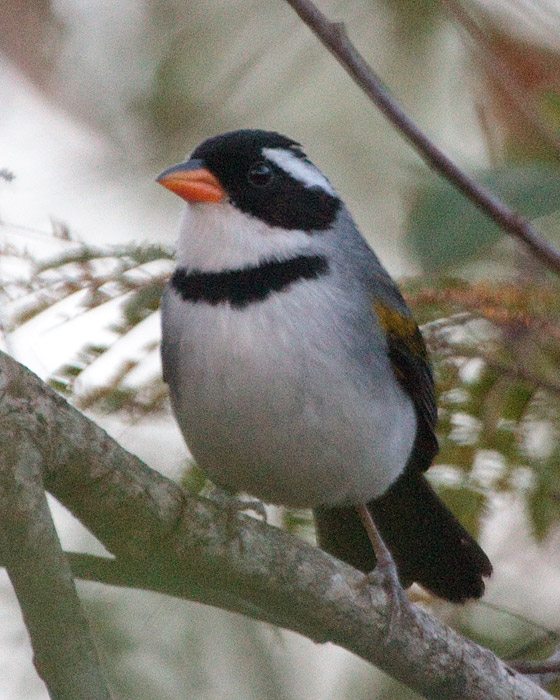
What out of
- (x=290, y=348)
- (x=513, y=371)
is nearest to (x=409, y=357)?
(x=513, y=371)

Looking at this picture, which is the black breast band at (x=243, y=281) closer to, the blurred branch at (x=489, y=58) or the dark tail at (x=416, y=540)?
the blurred branch at (x=489, y=58)

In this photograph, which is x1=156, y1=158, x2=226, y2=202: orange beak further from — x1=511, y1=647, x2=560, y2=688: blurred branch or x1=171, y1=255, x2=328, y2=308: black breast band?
x1=511, y1=647, x2=560, y2=688: blurred branch

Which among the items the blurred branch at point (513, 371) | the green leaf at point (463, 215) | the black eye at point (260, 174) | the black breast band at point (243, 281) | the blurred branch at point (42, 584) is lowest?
the blurred branch at point (513, 371)

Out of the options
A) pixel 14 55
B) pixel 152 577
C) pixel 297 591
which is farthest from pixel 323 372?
pixel 14 55

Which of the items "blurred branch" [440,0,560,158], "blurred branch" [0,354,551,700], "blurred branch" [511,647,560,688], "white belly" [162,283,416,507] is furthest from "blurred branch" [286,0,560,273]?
"blurred branch" [511,647,560,688]

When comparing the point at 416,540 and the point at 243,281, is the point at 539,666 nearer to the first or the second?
the point at 416,540

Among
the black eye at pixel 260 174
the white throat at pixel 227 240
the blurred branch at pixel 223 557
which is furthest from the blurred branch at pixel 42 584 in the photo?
the black eye at pixel 260 174

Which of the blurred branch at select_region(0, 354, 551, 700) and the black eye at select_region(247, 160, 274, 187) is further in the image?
the black eye at select_region(247, 160, 274, 187)
